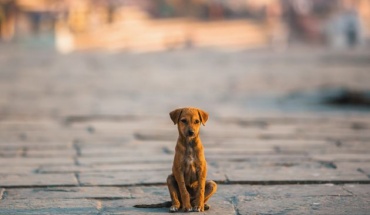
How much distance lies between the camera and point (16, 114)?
416 inches

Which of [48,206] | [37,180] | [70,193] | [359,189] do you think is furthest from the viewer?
[37,180]

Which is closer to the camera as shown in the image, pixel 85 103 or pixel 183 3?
pixel 85 103

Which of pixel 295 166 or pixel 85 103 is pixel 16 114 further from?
pixel 295 166

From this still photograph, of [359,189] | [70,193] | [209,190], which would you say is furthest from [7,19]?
[209,190]

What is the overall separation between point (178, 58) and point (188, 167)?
22.7 metres

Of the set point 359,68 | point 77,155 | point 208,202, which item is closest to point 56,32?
point 359,68

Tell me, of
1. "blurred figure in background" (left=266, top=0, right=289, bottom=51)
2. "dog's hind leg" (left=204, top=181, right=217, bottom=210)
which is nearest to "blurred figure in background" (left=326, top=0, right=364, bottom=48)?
"blurred figure in background" (left=266, top=0, right=289, bottom=51)

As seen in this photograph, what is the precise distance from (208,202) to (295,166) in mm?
1549

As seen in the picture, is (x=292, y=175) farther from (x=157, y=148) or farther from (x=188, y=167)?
(x=157, y=148)

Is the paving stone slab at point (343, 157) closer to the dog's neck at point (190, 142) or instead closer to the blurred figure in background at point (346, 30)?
the dog's neck at point (190, 142)

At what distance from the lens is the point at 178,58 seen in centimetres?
2697

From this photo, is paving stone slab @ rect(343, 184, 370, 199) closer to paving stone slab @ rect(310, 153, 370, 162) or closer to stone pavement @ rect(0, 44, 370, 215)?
stone pavement @ rect(0, 44, 370, 215)

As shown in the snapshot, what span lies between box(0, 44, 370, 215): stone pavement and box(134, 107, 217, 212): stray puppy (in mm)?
150

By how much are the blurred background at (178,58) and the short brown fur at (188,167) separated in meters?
6.50
